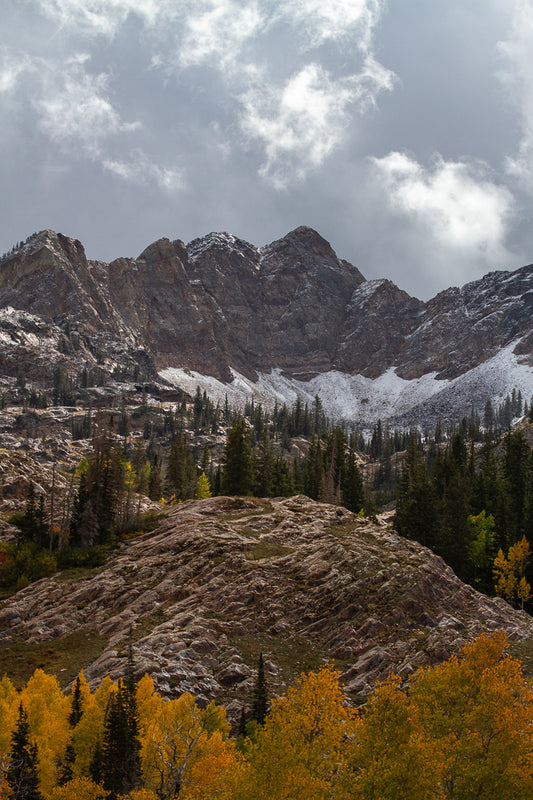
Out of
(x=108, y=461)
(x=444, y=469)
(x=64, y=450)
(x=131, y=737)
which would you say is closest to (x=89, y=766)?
(x=131, y=737)

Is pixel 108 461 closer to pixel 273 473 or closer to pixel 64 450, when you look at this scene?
pixel 273 473

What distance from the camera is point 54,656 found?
37.7 meters

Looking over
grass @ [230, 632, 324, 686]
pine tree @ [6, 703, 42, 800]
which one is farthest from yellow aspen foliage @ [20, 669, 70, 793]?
grass @ [230, 632, 324, 686]

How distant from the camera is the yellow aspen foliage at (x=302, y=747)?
2248cm

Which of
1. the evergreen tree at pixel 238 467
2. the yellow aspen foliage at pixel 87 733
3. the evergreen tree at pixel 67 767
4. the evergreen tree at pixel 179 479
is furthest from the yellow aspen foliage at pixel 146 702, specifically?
the evergreen tree at pixel 179 479

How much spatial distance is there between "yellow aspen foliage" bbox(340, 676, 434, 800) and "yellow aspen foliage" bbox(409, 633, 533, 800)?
3.58ft

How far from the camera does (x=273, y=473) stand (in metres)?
86.3

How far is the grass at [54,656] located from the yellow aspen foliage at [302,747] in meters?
15.6

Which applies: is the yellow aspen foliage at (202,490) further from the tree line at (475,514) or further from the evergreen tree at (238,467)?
the tree line at (475,514)

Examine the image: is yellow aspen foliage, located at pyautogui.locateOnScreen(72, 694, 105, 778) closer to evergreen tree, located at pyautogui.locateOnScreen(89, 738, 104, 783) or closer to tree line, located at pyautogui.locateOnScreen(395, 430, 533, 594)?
evergreen tree, located at pyautogui.locateOnScreen(89, 738, 104, 783)

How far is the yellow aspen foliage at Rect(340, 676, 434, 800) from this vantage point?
22.2 meters

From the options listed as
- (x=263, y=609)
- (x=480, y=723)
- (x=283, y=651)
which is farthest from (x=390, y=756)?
(x=263, y=609)

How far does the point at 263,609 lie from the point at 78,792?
1667cm

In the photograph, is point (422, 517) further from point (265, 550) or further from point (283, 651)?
point (283, 651)
